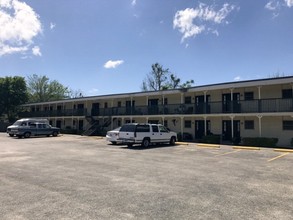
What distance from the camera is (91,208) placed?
252 inches

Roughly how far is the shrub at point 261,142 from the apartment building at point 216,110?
5.47ft

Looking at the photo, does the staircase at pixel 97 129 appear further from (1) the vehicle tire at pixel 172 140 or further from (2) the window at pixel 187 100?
(1) the vehicle tire at pixel 172 140

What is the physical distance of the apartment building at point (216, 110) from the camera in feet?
74.0

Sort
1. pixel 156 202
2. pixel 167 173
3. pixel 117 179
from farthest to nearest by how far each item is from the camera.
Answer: pixel 167 173
pixel 117 179
pixel 156 202

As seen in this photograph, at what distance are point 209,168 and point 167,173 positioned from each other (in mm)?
2154

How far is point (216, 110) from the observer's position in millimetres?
25531

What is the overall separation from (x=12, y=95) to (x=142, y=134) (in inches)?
1667

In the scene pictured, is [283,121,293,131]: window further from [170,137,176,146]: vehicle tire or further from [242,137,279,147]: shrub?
[170,137,176,146]: vehicle tire

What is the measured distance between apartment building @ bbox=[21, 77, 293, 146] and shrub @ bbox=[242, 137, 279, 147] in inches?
65.6

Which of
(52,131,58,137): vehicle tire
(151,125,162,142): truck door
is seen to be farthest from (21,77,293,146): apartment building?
(151,125,162,142): truck door

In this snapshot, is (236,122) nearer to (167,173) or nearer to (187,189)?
(167,173)

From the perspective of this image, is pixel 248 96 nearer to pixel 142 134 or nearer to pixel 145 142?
pixel 145 142

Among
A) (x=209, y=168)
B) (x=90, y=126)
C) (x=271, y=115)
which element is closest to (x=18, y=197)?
(x=209, y=168)

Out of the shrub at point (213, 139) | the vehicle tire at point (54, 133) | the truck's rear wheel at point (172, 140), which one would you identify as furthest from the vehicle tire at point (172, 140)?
the vehicle tire at point (54, 133)
